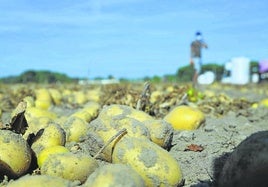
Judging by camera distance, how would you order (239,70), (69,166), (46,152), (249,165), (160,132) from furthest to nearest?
(239,70) → (160,132) → (46,152) → (69,166) → (249,165)

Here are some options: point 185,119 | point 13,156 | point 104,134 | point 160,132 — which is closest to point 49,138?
point 104,134

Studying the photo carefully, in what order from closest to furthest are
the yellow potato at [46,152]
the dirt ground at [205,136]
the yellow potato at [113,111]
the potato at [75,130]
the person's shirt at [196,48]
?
the yellow potato at [46,152]
the dirt ground at [205,136]
the yellow potato at [113,111]
the potato at [75,130]
the person's shirt at [196,48]

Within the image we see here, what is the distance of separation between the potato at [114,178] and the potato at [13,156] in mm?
965

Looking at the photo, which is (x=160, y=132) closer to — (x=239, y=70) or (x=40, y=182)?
(x=40, y=182)

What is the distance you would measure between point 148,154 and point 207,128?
9.10 ft

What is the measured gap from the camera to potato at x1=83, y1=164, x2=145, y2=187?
3.07 meters

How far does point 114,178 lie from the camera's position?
3.09m

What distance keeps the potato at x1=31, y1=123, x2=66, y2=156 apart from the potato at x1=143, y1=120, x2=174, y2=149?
86 centimetres

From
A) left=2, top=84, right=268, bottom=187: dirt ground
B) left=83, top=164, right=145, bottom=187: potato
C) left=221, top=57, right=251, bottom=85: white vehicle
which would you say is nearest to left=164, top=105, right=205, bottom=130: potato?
left=2, top=84, right=268, bottom=187: dirt ground

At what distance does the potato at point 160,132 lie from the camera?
4.83 m

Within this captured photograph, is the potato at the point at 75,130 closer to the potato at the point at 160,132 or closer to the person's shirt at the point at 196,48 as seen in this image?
the potato at the point at 160,132

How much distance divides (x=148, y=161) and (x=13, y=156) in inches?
42.0

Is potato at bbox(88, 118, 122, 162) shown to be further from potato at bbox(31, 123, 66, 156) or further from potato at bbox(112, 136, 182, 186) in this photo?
potato at bbox(31, 123, 66, 156)

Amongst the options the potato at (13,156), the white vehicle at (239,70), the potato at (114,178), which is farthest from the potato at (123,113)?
the white vehicle at (239,70)
